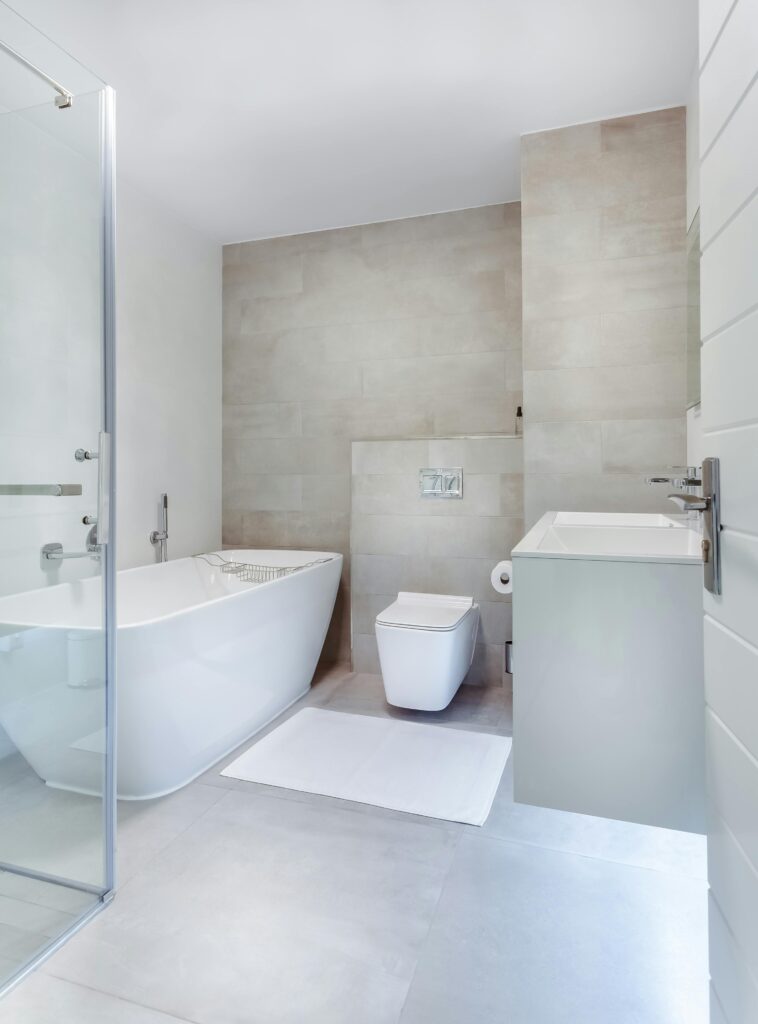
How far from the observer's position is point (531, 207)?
9.62 feet

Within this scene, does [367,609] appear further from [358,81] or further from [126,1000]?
[358,81]

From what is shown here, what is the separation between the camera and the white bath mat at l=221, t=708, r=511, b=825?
7.44 feet

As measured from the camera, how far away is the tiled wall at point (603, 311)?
2773 mm

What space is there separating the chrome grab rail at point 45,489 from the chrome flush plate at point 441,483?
6.91 ft

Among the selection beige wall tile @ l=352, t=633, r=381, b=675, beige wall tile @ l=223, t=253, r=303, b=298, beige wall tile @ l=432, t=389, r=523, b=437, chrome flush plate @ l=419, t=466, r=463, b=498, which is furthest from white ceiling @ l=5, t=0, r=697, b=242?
beige wall tile @ l=352, t=633, r=381, b=675

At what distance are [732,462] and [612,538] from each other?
1.30 metres

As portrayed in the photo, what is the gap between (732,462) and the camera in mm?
867

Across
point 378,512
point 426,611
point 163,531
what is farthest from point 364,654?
point 163,531

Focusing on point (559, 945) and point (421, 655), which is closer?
point (559, 945)

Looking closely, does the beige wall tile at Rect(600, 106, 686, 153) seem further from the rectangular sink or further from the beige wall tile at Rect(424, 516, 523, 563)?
the beige wall tile at Rect(424, 516, 523, 563)

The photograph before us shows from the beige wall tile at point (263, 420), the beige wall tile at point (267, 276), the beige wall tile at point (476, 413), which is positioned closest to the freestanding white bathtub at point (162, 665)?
the beige wall tile at point (263, 420)

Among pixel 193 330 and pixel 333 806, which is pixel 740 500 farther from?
pixel 193 330

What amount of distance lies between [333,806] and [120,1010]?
935 millimetres

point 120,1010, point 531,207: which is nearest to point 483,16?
point 531,207
